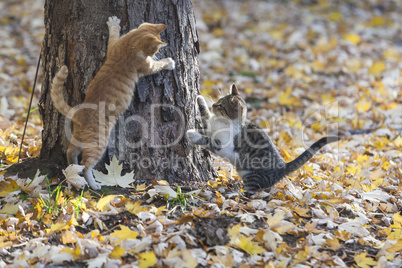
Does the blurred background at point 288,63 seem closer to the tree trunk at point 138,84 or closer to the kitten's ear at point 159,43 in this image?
the tree trunk at point 138,84

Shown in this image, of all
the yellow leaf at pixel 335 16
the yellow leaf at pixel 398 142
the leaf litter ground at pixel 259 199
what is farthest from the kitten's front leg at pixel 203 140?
the yellow leaf at pixel 335 16

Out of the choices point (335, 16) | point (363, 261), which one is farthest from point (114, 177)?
point (335, 16)

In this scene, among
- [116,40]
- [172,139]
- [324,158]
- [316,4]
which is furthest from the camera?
[316,4]

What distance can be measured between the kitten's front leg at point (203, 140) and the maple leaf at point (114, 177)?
62 centimetres

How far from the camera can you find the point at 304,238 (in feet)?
9.42

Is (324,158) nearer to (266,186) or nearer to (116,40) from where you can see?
(266,186)

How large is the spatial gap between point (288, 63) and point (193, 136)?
5.06m

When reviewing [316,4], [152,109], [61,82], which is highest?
[316,4]

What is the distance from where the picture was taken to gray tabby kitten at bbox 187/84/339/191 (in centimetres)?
360

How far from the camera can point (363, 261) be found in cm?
267

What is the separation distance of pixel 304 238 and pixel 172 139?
137cm

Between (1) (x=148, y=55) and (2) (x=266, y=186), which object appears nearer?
(1) (x=148, y=55)

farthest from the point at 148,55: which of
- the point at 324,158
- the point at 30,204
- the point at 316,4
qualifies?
the point at 316,4

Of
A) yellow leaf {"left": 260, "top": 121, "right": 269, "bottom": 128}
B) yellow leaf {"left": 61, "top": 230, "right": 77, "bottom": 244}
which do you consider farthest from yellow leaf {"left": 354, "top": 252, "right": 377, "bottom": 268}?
yellow leaf {"left": 260, "top": 121, "right": 269, "bottom": 128}
